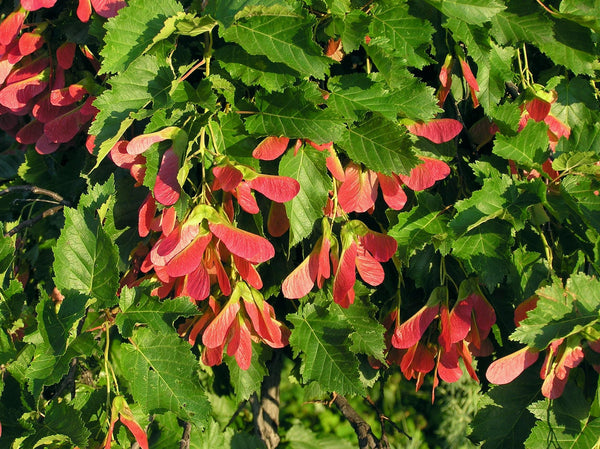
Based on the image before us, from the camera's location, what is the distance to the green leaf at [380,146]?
3.25ft

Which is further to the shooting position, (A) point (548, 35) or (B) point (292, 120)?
(A) point (548, 35)

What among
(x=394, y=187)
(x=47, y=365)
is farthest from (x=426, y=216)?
(x=47, y=365)

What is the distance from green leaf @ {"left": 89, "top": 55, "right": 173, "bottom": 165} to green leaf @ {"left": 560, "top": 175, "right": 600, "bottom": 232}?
70 centimetres

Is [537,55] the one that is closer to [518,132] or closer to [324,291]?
[518,132]

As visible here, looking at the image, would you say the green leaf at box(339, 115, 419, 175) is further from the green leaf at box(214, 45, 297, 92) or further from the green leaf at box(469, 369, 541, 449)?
the green leaf at box(469, 369, 541, 449)

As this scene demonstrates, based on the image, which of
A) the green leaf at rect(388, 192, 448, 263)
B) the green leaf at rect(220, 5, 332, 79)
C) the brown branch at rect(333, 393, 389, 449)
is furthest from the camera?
the brown branch at rect(333, 393, 389, 449)

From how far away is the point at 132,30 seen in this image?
1.01 meters

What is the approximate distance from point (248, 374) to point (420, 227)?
1.57 ft

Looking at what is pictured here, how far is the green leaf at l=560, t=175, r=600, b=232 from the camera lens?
3.37ft

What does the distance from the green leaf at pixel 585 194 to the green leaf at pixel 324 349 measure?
0.46 m

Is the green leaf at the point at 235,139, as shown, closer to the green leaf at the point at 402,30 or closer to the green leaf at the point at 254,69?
the green leaf at the point at 254,69

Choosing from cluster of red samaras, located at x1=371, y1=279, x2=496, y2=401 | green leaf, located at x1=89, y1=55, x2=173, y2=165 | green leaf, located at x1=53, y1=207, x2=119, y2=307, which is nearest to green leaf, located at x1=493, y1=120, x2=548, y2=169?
cluster of red samaras, located at x1=371, y1=279, x2=496, y2=401

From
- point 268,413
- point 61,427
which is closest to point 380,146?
point 61,427

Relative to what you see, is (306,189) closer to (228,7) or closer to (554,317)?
(228,7)
